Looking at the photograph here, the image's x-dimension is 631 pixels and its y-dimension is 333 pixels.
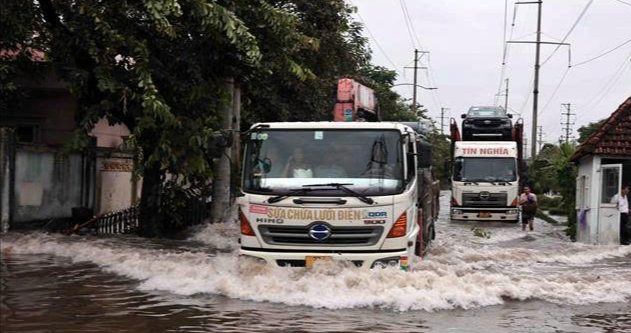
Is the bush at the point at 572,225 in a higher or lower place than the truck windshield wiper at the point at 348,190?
lower

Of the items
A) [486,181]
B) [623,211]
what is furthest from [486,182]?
[623,211]

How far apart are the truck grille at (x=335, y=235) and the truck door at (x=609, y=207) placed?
416 inches

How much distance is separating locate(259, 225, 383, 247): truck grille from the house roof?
35.8 feet

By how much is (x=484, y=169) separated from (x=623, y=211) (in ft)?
31.6

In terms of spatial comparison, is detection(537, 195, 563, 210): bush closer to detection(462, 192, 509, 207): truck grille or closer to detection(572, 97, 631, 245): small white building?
detection(462, 192, 509, 207): truck grille

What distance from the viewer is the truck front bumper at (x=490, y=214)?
26.1 meters

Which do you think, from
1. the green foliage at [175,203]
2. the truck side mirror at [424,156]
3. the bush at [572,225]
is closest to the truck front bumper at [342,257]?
the truck side mirror at [424,156]

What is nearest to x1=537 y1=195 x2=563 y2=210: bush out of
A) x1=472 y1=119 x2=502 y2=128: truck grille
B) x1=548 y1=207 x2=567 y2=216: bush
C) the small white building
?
x1=548 y1=207 x2=567 y2=216: bush

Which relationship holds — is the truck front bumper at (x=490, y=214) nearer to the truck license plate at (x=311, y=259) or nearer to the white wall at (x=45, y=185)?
the white wall at (x=45, y=185)

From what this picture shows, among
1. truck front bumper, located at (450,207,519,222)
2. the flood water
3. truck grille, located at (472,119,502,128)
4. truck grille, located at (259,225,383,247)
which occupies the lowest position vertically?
the flood water

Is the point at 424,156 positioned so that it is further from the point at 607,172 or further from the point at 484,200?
the point at 484,200

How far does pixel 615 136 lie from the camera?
58.0ft

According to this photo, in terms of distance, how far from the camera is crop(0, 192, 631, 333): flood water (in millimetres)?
7301

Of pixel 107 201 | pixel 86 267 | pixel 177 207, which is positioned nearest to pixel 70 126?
pixel 107 201
